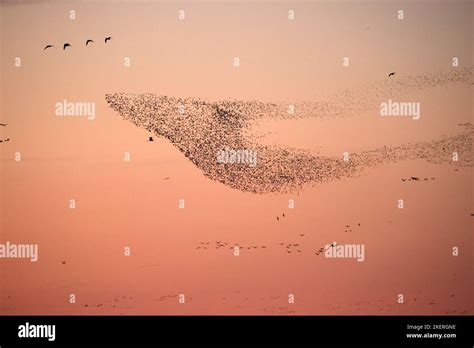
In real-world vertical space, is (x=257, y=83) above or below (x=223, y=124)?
above

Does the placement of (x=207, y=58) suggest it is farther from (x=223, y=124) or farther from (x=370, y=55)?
(x=370, y=55)

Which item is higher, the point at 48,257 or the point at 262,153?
the point at 262,153

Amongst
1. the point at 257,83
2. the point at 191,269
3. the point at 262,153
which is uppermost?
the point at 257,83

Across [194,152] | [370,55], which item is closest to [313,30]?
[370,55]

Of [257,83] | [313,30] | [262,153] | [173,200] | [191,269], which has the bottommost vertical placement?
[191,269]
